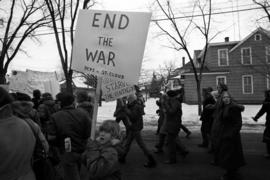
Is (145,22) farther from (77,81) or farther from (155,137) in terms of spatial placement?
(77,81)

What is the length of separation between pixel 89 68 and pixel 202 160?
168 inches

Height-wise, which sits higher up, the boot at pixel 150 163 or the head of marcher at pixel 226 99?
the head of marcher at pixel 226 99

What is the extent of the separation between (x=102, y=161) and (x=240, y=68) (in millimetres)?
28186

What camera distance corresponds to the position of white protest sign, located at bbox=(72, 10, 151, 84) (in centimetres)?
315

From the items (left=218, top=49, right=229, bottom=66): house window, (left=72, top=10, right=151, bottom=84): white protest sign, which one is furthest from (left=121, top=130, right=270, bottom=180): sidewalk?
(left=218, top=49, right=229, bottom=66): house window

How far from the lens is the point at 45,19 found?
58.1 feet

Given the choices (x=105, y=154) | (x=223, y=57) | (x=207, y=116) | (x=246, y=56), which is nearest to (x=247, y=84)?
(x=246, y=56)

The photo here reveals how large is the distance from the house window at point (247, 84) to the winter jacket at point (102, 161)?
90.7 feet

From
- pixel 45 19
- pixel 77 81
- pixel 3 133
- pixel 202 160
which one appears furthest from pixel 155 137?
pixel 77 81

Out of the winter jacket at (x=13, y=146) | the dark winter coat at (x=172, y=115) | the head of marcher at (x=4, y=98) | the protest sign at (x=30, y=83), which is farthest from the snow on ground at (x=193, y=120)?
the head of marcher at (x=4, y=98)

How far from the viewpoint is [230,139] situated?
4703mm

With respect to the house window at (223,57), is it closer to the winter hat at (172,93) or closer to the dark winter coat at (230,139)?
the winter hat at (172,93)

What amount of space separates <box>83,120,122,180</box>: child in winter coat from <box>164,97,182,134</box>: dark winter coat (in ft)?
11.3

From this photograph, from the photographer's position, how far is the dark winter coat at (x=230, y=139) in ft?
15.3
